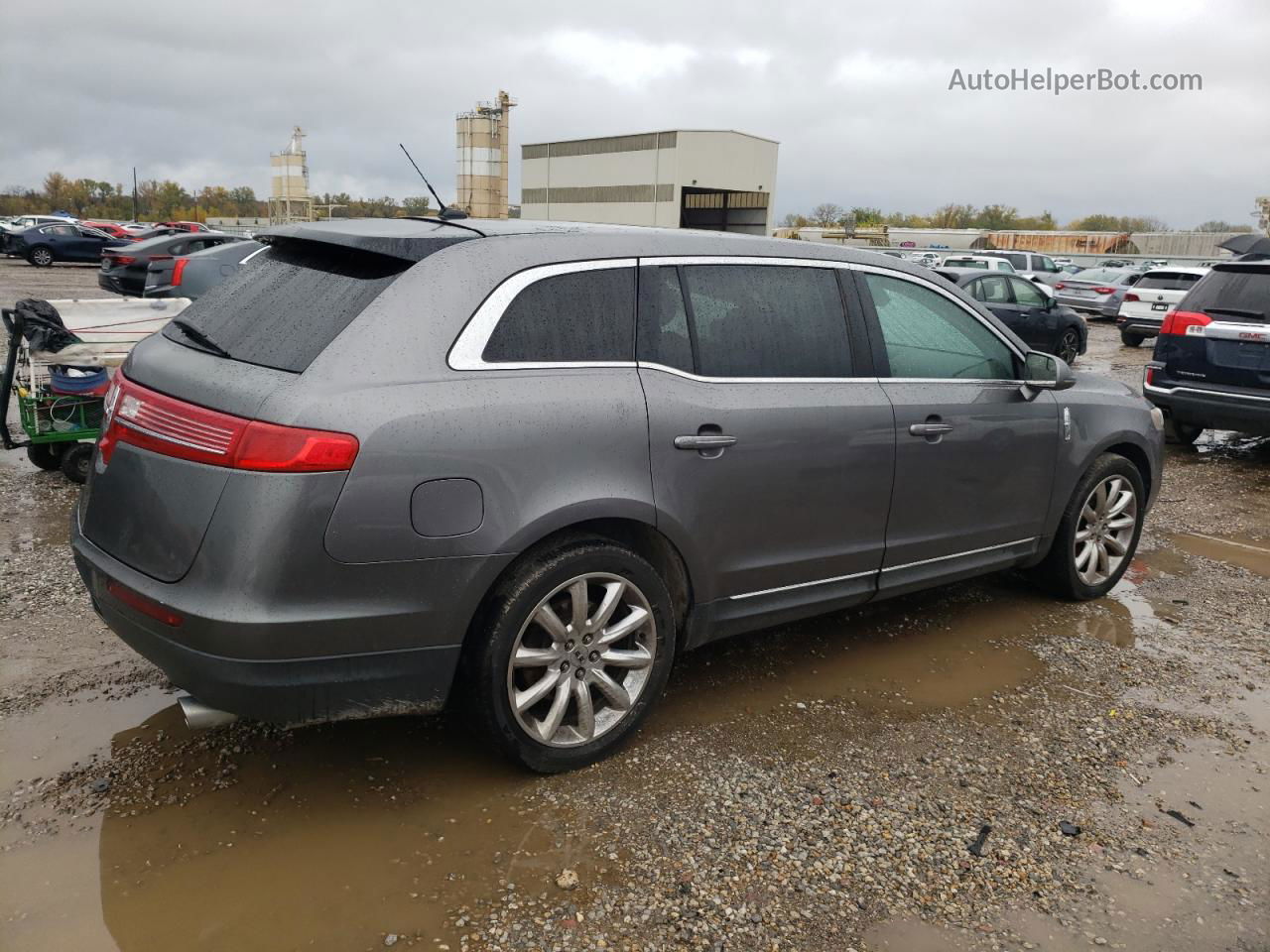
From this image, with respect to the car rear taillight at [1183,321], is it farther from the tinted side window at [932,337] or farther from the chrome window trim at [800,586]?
the chrome window trim at [800,586]

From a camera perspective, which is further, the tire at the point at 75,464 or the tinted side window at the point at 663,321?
the tire at the point at 75,464

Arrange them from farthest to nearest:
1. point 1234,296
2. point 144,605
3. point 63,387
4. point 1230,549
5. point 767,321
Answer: point 1234,296
point 63,387
point 1230,549
point 767,321
point 144,605

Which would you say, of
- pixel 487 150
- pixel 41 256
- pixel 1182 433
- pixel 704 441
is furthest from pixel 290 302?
pixel 487 150

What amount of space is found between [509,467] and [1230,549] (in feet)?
18.3

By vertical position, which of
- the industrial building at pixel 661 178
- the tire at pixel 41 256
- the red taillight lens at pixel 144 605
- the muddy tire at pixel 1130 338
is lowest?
the tire at pixel 41 256

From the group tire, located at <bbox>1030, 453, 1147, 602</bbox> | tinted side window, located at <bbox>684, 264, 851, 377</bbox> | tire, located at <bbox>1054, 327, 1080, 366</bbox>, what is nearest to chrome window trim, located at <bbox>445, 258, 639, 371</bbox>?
tinted side window, located at <bbox>684, 264, 851, 377</bbox>

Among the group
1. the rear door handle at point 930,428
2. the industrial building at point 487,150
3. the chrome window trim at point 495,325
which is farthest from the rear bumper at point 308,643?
the industrial building at point 487,150

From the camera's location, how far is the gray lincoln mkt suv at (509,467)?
279 centimetres

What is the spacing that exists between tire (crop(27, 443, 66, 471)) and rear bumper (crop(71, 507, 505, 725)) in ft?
15.8

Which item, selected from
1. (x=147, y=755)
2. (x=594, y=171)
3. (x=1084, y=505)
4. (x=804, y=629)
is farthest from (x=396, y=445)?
(x=594, y=171)

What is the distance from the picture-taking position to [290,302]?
3207 mm

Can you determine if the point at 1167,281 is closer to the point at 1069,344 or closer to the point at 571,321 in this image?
the point at 1069,344

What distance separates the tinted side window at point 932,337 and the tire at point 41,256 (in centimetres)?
Answer: 3459

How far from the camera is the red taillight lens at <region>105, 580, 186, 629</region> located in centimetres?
282
